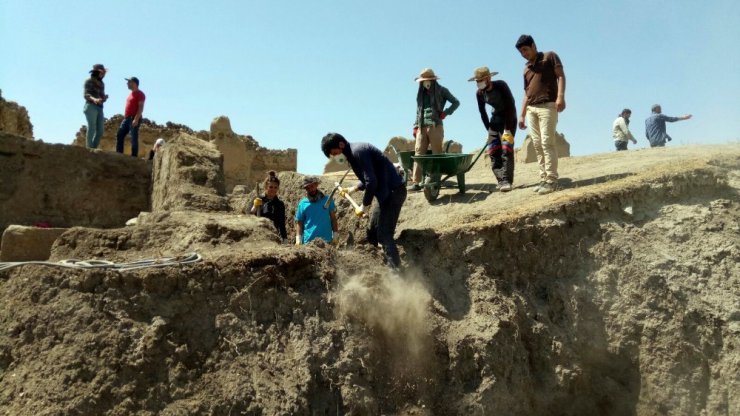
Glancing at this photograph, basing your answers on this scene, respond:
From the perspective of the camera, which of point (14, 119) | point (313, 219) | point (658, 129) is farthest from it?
point (14, 119)

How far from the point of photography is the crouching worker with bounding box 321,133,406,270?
5.55 meters

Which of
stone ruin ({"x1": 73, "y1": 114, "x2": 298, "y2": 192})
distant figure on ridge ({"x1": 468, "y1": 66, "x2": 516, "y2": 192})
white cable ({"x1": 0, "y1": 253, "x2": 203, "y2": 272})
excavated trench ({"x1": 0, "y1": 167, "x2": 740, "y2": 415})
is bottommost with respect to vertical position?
excavated trench ({"x1": 0, "y1": 167, "x2": 740, "y2": 415})

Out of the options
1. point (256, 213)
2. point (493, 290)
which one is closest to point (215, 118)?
point (256, 213)

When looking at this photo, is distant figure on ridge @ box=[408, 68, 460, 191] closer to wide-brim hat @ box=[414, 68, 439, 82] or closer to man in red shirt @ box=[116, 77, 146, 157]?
wide-brim hat @ box=[414, 68, 439, 82]

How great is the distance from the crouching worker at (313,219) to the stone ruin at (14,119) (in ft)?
27.8

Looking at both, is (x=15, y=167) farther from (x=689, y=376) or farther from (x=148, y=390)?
(x=689, y=376)

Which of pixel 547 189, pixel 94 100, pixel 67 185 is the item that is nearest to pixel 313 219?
pixel 547 189

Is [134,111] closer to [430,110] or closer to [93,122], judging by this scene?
[93,122]

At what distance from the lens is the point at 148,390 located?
4.37 meters

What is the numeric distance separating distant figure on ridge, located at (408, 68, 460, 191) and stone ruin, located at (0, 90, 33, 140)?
826 centimetres

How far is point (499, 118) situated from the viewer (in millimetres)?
7812

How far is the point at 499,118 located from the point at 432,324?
329cm

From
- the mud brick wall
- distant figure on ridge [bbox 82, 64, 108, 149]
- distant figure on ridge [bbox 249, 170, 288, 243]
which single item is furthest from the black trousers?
distant figure on ridge [bbox 82, 64, 108, 149]

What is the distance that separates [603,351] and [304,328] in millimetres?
2856
